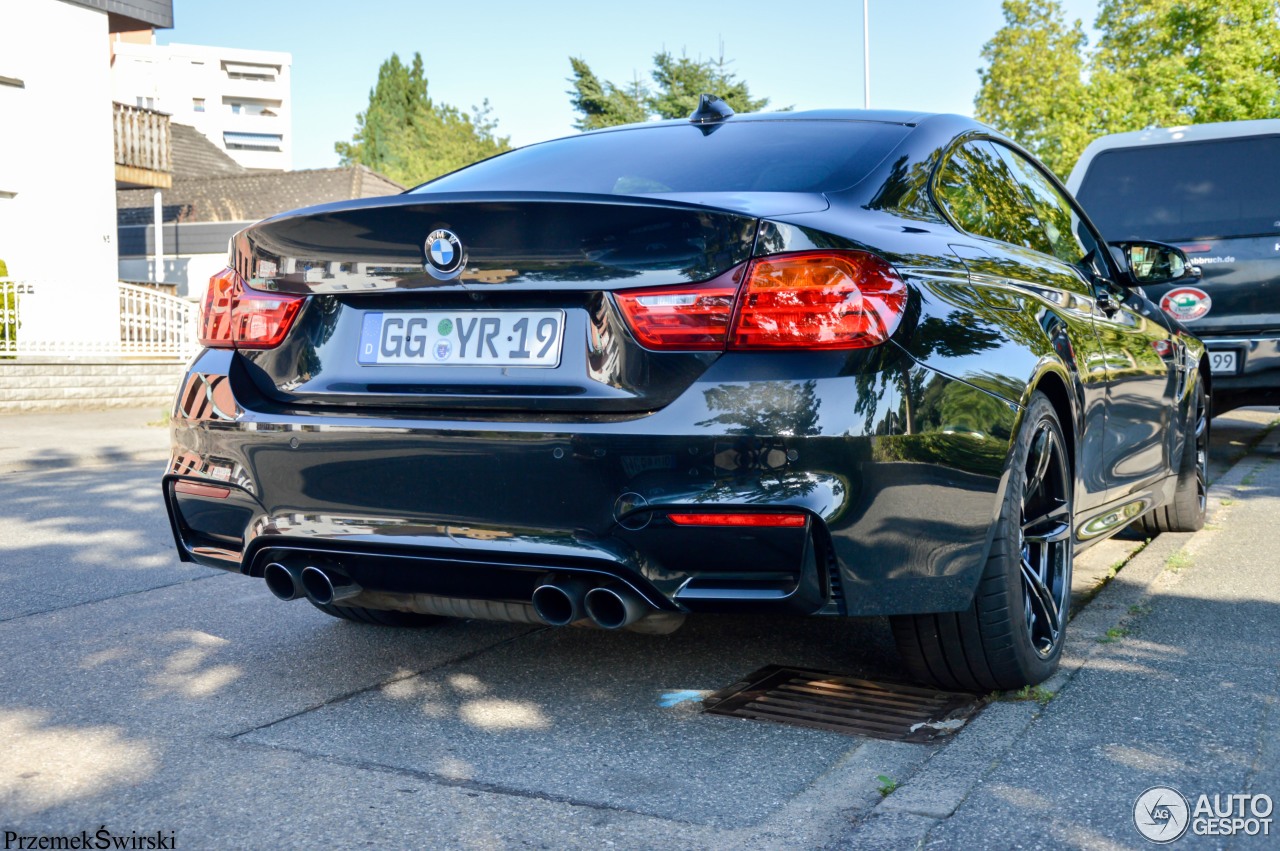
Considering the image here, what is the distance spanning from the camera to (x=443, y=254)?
3125 mm

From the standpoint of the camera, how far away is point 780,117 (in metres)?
4.16

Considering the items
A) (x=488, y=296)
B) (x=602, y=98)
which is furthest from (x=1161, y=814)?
(x=602, y=98)

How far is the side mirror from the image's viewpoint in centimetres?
525

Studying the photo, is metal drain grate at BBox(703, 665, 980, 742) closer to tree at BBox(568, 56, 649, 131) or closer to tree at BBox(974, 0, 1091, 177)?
tree at BBox(974, 0, 1091, 177)

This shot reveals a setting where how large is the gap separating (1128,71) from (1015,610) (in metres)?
32.7

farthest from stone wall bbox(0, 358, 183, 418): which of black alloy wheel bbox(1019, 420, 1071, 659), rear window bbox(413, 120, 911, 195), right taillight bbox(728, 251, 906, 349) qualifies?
right taillight bbox(728, 251, 906, 349)

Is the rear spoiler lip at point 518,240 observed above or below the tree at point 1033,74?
below

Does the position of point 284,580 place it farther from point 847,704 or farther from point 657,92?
point 657,92

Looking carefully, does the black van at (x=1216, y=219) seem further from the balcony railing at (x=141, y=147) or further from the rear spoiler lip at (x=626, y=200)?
the balcony railing at (x=141, y=147)

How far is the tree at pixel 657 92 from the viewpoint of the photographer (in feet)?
155

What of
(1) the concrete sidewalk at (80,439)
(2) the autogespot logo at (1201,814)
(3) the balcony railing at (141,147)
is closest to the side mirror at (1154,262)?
(2) the autogespot logo at (1201,814)

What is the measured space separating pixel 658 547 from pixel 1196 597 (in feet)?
8.72

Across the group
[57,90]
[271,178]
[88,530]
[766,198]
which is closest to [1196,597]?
[766,198]

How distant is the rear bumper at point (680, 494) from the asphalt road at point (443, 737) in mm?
376
